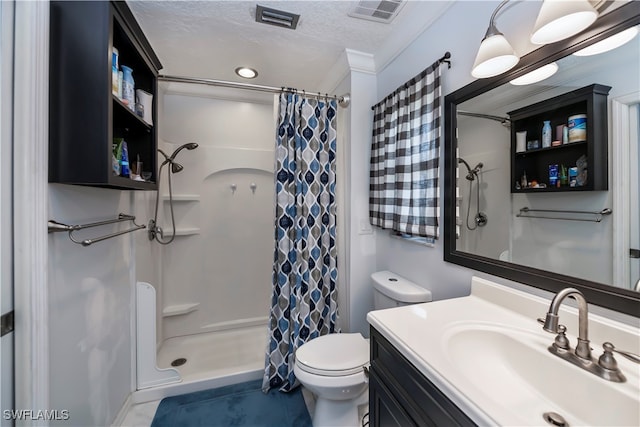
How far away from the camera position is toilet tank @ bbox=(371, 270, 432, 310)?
4.63 ft

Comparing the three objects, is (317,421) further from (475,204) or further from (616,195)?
(616,195)

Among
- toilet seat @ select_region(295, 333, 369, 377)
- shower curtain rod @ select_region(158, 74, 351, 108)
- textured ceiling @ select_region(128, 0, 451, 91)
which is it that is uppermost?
textured ceiling @ select_region(128, 0, 451, 91)

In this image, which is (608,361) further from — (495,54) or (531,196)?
(495,54)

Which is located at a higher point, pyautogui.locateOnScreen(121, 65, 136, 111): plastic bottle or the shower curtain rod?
the shower curtain rod

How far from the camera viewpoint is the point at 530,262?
0.99 m

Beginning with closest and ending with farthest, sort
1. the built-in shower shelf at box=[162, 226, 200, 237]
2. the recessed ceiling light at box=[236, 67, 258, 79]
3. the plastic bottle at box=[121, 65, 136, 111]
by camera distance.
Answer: the plastic bottle at box=[121, 65, 136, 111], the recessed ceiling light at box=[236, 67, 258, 79], the built-in shower shelf at box=[162, 226, 200, 237]

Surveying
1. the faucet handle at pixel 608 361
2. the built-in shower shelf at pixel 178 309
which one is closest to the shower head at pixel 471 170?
the faucet handle at pixel 608 361

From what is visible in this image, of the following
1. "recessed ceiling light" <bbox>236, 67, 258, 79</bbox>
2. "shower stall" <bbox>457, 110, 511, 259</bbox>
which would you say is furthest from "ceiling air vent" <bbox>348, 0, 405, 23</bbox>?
"recessed ceiling light" <bbox>236, 67, 258, 79</bbox>

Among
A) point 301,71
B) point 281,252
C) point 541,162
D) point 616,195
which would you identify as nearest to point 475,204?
point 541,162

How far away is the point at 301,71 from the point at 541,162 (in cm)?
184

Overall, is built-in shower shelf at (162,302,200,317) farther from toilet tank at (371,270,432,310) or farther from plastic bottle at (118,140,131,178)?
toilet tank at (371,270,432,310)

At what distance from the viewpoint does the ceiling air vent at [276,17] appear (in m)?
1.48

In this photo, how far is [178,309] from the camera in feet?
7.95

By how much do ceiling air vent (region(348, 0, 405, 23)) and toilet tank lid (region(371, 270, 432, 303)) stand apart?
158cm
